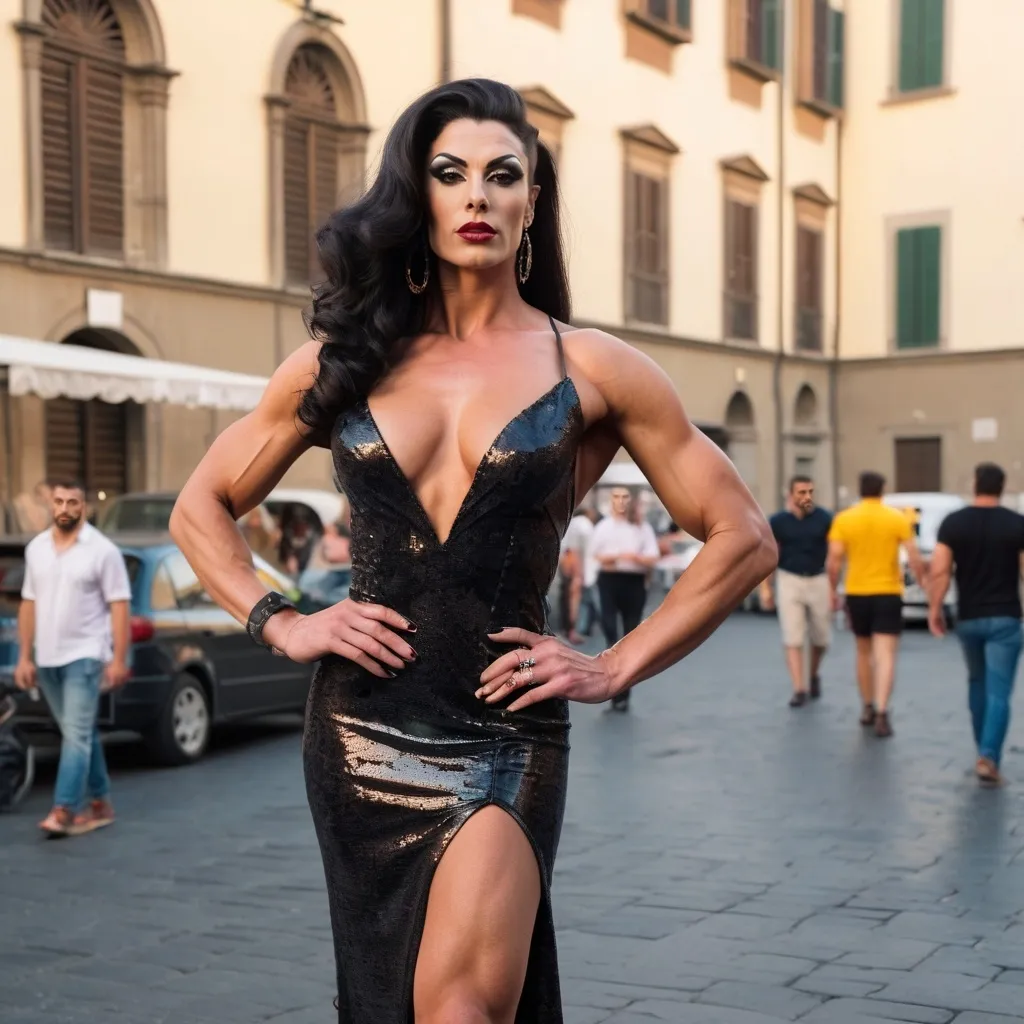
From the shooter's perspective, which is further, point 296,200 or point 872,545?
point 296,200

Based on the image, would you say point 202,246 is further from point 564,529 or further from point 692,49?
point 564,529

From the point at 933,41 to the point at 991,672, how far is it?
28.5 m

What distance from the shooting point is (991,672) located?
1002 centimetres

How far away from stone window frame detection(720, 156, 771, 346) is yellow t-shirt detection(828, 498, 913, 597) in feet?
66.1

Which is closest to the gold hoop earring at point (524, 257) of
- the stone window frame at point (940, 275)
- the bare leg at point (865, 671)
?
the bare leg at point (865, 671)

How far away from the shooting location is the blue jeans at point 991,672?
9898 mm

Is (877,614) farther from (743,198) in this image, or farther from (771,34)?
(771,34)

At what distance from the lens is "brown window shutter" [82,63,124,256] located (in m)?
19.5

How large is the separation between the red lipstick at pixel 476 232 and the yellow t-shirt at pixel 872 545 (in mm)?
9773


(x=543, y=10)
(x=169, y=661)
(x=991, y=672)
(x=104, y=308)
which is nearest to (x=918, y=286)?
(x=543, y=10)

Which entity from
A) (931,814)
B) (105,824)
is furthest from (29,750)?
(931,814)

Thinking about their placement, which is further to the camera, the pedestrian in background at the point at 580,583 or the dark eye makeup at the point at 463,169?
the pedestrian in background at the point at 580,583

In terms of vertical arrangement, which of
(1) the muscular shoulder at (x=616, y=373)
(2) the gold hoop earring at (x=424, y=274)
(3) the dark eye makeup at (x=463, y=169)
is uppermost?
(3) the dark eye makeup at (x=463, y=169)

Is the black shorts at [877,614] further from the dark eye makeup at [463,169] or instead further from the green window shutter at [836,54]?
the green window shutter at [836,54]
